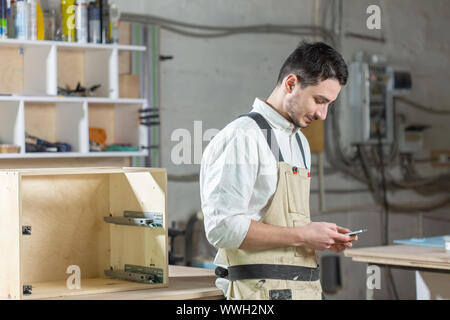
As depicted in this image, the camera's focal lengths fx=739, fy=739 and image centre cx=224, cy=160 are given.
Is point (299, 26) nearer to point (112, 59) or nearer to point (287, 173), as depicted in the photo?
point (112, 59)

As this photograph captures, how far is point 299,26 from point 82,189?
3.03 meters

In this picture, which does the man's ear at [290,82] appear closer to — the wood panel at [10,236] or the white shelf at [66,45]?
the wood panel at [10,236]

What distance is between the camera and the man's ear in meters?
2.08

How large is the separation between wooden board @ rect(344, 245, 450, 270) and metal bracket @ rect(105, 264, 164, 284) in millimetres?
1572

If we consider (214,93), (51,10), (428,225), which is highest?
(51,10)

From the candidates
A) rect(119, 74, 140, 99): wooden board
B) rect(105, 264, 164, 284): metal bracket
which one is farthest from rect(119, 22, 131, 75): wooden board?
rect(105, 264, 164, 284): metal bracket

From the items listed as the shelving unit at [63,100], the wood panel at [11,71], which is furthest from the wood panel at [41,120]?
the wood panel at [11,71]

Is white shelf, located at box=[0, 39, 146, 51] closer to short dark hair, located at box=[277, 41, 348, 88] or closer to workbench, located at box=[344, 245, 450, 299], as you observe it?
workbench, located at box=[344, 245, 450, 299]

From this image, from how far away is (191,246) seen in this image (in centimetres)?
449

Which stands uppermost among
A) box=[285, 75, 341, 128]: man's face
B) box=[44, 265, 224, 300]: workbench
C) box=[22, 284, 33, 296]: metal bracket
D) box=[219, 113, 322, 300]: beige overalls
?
box=[285, 75, 341, 128]: man's face

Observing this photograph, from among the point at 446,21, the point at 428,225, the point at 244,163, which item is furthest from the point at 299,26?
the point at 244,163

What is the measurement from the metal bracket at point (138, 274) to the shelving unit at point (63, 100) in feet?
4.86

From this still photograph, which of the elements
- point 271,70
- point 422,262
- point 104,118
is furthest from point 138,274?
point 271,70

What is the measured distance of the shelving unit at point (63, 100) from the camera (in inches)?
152
